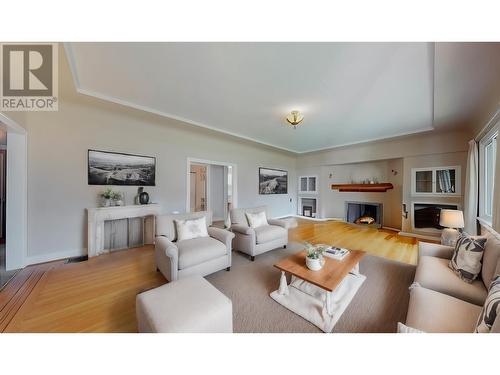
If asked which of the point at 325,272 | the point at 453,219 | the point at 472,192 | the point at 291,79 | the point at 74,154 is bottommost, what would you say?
the point at 325,272

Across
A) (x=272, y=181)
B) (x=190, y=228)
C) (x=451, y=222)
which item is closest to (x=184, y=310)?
(x=190, y=228)

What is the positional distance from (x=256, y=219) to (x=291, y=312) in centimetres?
173

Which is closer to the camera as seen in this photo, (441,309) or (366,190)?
(441,309)

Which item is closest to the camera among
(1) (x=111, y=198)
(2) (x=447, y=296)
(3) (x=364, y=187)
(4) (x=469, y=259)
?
(2) (x=447, y=296)

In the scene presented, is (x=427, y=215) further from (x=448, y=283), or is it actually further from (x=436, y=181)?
(x=448, y=283)

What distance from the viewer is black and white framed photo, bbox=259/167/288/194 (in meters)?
6.08

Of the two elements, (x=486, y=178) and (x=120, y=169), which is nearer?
(x=486, y=178)

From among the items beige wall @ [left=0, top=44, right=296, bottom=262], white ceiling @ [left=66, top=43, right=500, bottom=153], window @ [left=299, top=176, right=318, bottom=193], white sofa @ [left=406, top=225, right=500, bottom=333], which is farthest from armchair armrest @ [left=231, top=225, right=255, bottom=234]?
window @ [left=299, top=176, right=318, bottom=193]

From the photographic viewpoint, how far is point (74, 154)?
2936mm

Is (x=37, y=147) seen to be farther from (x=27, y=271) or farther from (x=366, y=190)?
(x=366, y=190)

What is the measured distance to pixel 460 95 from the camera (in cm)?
237
